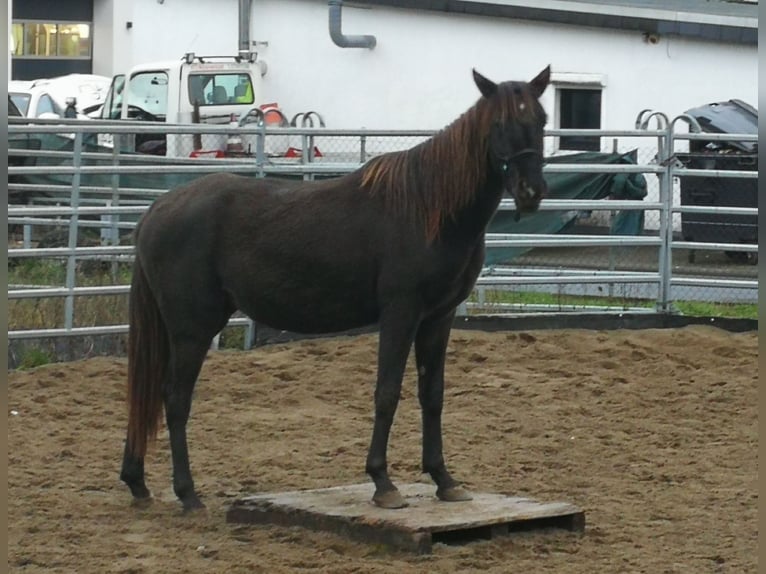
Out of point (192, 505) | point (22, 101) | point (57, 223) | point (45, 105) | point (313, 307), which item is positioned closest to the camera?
point (313, 307)

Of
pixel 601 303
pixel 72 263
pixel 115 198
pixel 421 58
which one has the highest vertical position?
pixel 421 58

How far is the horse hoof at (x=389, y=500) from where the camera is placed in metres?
5.65

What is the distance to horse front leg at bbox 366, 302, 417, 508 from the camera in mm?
5625

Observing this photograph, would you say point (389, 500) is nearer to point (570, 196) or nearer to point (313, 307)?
point (313, 307)

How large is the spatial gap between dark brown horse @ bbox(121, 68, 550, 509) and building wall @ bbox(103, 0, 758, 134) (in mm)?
15036

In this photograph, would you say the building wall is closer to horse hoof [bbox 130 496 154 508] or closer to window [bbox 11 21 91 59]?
window [bbox 11 21 91 59]

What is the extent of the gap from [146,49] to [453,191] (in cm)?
2048

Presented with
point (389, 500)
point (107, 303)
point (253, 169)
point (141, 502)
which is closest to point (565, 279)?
point (253, 169)

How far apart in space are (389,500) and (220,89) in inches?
646

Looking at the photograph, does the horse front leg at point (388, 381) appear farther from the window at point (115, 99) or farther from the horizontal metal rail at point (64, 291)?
the window at point (115, 99)

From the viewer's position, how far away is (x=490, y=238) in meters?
11.2

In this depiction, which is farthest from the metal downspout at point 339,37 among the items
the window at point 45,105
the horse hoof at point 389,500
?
the horse hoof at point 389,500

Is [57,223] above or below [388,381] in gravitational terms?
above

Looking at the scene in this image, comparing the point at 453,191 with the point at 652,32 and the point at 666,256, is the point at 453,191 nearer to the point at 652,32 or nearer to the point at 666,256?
the point at 666,256
